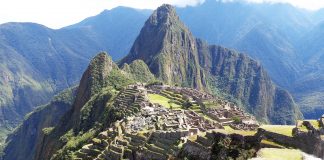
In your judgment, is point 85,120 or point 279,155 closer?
point 279,155

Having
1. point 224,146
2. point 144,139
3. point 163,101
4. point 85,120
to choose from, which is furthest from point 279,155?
point 85,120

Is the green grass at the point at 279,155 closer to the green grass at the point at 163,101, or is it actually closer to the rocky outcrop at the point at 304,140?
the rocky outcrop at the point at 304,140

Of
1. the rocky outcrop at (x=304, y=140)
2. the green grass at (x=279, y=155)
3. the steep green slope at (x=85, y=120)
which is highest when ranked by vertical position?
the rocky outcrop at (x=304, y=140)

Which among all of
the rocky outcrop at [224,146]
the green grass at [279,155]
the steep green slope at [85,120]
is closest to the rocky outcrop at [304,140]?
the rocky outcrop at [224,146]

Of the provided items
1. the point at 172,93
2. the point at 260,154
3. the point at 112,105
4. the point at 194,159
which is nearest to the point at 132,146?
the point at 194,159

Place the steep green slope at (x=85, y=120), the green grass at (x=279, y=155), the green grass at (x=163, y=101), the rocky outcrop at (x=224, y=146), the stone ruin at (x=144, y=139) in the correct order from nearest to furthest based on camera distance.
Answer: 1. the green grass at (x=279, y=155)
2. the rocky outcrop at (x=224, y=146)
3. the stone ruin at (x=144, y=139)
4. the steep green slope at (x=85, y=120)
5. the green grass at (x=163, y=101)

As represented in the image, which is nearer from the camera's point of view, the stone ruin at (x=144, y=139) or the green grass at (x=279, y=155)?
the green grass at (x=279, y=155)

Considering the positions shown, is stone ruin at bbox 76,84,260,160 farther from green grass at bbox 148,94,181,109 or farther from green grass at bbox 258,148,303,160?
green grass at bbox 148,94,181,109

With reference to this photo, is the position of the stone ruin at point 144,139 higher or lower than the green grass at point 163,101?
lower

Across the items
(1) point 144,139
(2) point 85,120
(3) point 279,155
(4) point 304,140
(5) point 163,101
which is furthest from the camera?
(2) point 85,120

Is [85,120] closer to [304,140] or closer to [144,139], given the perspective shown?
[144,139]

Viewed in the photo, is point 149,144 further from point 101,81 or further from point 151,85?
point 101,81
